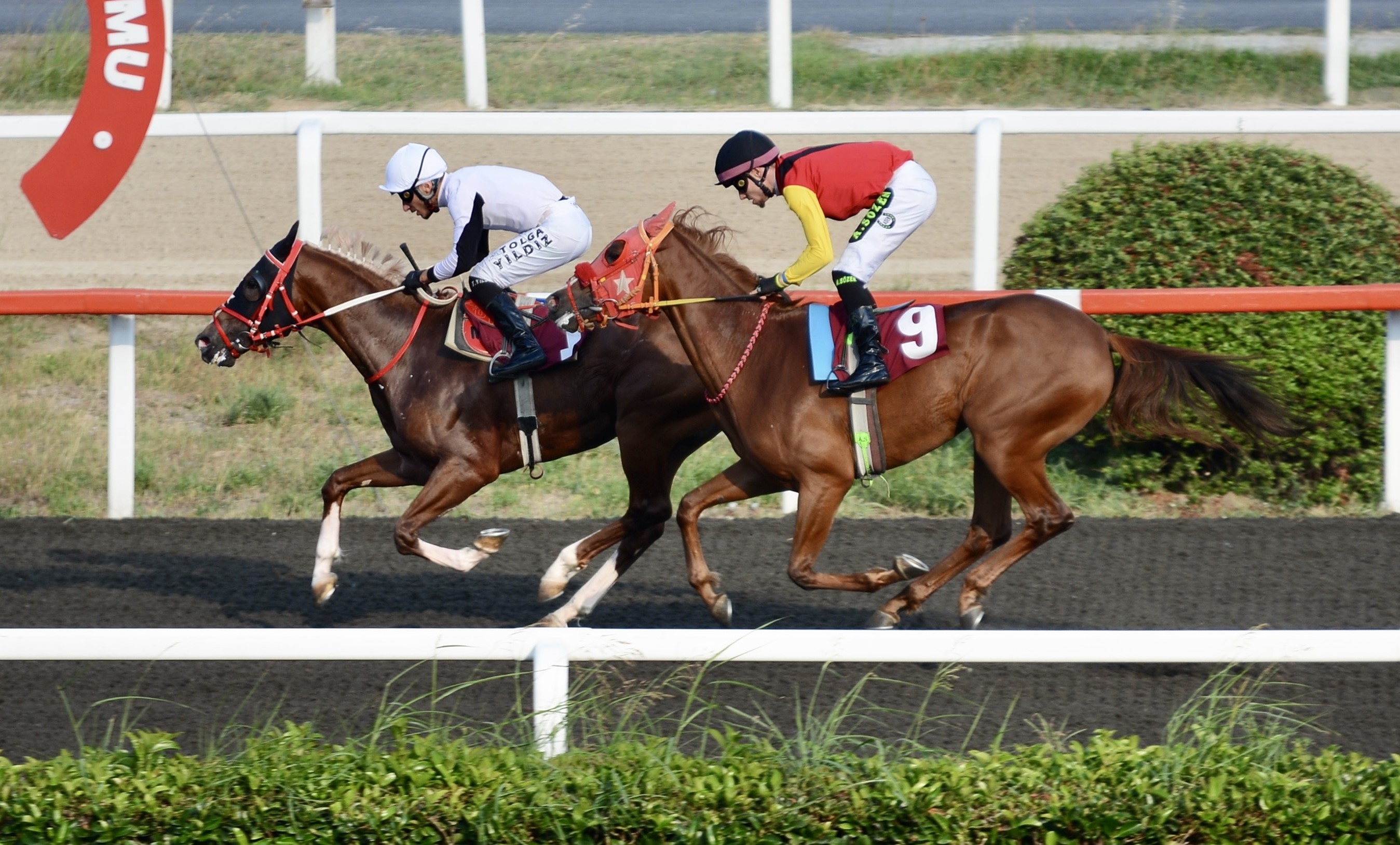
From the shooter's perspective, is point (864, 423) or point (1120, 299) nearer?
point (864, 423)

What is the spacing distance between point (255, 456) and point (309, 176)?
5.38 ft

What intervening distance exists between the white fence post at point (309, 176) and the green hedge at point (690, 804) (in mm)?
4187

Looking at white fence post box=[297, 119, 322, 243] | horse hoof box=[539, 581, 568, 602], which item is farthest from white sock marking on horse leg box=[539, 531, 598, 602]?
white fence post box=[297, 119, 322, 243]

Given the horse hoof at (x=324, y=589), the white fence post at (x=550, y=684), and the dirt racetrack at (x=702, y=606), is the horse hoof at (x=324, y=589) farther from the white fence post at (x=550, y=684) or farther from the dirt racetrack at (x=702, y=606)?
the white fence post at (x=550, y=684)

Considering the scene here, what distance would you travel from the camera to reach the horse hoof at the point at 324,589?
17.6ft

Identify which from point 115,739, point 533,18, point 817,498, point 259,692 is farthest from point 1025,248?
point 533,18

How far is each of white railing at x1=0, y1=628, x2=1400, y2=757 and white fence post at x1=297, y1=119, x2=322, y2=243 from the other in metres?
3.96

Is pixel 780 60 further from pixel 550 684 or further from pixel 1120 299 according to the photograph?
pixel 550 684

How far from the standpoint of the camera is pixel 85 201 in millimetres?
7762

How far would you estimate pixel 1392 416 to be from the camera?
6.47 metres

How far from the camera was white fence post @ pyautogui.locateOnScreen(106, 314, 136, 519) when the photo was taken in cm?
667

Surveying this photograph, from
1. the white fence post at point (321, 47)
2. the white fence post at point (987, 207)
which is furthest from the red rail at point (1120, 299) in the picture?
the white fence post at point (321, 47)

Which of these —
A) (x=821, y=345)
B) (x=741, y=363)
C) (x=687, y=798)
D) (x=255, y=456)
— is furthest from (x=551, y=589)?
(x=255, y=456)

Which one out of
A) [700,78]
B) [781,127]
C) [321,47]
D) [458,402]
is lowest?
[458,402]
